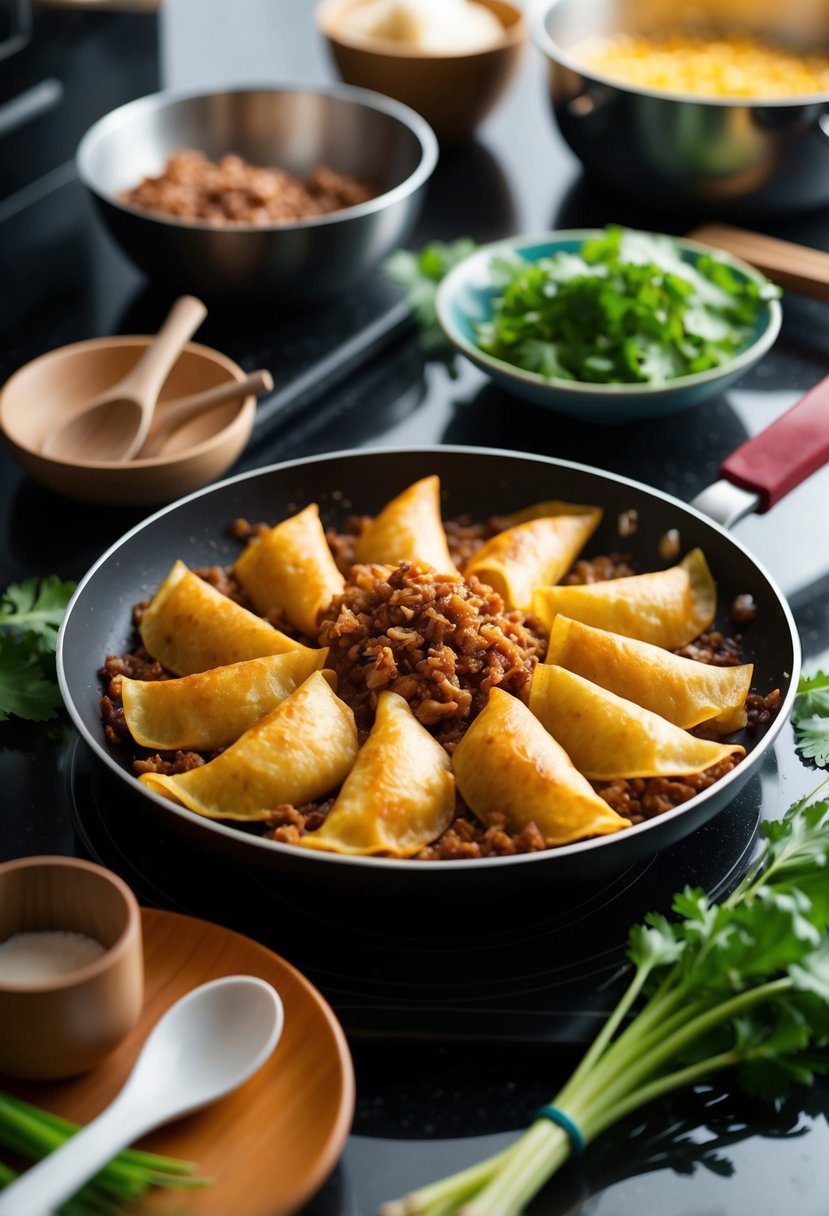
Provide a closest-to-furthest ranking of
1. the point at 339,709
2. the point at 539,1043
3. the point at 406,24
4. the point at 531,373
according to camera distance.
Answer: the point at 539,1043, the point at 339,709, the point at 531,373, the point at 406,24

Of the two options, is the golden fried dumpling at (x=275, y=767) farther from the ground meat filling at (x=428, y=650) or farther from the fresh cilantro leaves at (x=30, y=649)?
the fresh cilantro leaves at (x=30, y=649)

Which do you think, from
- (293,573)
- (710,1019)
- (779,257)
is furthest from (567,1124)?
(779,257)

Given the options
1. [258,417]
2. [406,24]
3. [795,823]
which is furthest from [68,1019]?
[406,24]

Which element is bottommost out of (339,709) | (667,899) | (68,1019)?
(667,899)

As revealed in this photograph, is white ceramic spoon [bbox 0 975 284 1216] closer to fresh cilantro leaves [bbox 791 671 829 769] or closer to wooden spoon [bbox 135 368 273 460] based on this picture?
fresh cilantro leaves [bbox 791 671 829 769]

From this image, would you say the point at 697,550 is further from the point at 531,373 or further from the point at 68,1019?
the point at 68,1019

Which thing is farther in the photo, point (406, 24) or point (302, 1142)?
point (406, 24)
